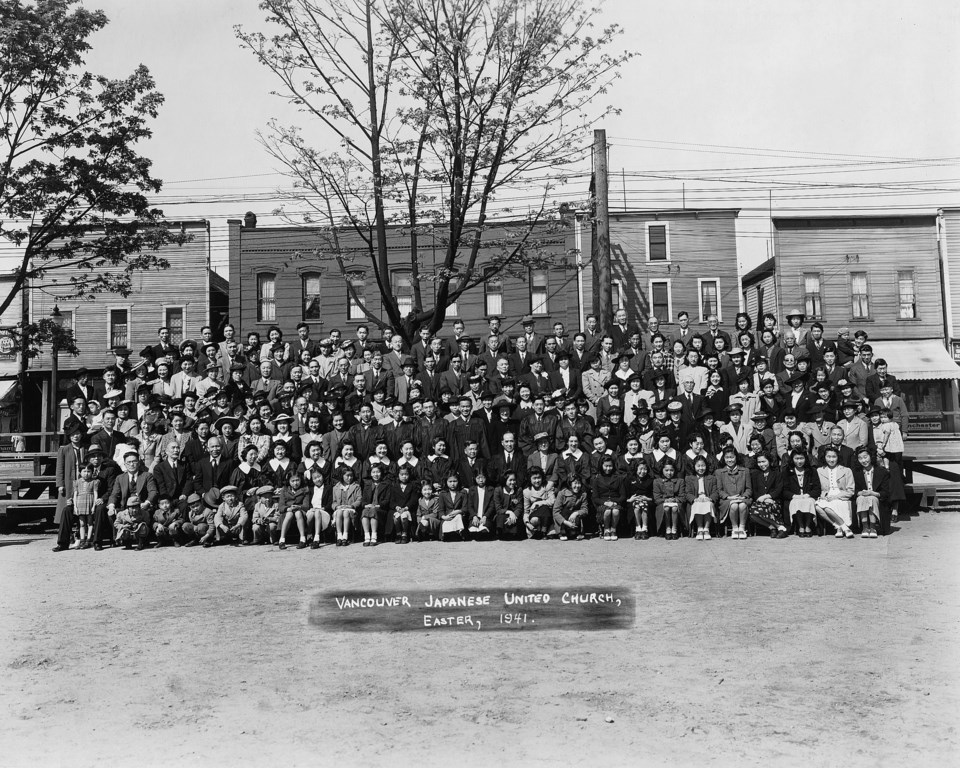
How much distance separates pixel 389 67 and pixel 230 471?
6762 mm

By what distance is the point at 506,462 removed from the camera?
11594 mm

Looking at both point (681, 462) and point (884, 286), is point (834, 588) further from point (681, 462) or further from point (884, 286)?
point (884, 286)

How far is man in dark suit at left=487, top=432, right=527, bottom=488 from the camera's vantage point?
1145cm

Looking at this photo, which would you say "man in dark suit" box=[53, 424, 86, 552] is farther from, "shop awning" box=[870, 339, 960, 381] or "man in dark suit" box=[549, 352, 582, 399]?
"shop awning" box=[870, 339, 960, 381]

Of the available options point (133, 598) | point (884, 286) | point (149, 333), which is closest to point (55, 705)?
point (133, 598)

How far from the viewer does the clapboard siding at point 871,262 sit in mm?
28844

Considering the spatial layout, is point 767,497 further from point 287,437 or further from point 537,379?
point 287,437

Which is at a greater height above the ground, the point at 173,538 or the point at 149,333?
the point at 149,333

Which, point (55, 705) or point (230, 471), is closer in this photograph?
point (55, 705)

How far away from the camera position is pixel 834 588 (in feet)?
25.4

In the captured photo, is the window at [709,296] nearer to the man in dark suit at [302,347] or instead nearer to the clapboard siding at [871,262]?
the clapboard siding at [871,262]

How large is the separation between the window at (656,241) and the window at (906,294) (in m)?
7.37

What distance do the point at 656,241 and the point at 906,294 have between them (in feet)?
26.0

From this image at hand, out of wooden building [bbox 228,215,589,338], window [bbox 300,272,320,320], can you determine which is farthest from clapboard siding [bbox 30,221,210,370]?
window [bbox 300,272,320,320]
